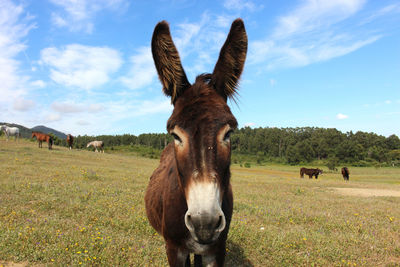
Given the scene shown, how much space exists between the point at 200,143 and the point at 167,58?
3.70 ft

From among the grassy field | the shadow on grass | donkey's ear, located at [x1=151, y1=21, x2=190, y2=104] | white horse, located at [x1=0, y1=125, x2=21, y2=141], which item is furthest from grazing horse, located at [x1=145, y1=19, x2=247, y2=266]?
white horse, located at [x1=0, y1=125, x2=21, y2=141]

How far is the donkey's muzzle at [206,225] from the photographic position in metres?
1.78

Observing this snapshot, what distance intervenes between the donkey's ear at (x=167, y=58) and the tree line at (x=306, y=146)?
205 feet

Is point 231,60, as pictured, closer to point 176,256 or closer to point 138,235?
point 176,256

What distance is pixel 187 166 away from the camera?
2047mm

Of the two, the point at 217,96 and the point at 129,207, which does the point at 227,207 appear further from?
the point at 129,207

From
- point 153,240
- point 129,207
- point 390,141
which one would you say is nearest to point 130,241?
point 153,240

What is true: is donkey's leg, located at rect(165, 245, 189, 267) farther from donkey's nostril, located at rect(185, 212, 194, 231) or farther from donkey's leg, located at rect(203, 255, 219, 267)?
donkey's nostril, located at rect(185, 212, 194, 231)

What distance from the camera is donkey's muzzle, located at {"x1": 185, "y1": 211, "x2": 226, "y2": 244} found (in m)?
1.78

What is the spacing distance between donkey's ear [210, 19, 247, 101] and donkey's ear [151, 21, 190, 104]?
39 cm

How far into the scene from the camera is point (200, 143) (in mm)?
2018

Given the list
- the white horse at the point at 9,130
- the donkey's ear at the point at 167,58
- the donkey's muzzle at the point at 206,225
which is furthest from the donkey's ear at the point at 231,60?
the white horse at the point at 9,130

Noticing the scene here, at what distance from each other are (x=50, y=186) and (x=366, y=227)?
12513 mm

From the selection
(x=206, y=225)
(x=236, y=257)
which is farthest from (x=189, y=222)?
(x=236, y=257)
